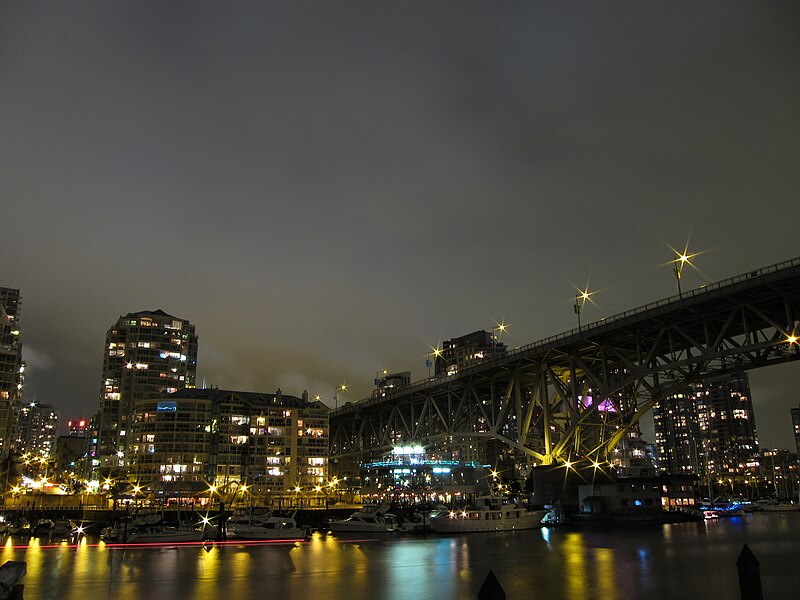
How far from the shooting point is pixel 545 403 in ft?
299

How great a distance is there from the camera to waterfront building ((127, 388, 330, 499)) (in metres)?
134

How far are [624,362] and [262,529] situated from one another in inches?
1793

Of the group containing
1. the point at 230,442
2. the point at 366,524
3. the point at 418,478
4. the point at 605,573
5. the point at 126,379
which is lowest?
the point at 366,524

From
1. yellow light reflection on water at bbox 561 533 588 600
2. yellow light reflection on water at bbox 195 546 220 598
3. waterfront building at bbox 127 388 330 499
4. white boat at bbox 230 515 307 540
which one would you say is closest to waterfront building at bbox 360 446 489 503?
waterfront building at bbox 127 388 330 499

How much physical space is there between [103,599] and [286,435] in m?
117

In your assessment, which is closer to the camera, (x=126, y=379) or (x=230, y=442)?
(x=230, y=442)

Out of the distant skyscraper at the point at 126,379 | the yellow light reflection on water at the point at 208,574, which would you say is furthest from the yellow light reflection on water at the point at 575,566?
the distant skyscraper at the point at 126,379

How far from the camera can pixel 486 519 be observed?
78438 mm

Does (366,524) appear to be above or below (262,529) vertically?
below

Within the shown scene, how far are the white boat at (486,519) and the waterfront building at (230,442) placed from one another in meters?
61.2

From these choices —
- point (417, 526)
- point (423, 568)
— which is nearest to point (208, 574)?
point (423, 568)

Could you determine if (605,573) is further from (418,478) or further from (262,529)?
(418,478)

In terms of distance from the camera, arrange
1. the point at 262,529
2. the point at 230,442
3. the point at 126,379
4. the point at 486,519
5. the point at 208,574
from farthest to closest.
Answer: the point at 126,379 < the point at 230,442 < the point at 486,519 < the point at 262,529 < the point at 208,574

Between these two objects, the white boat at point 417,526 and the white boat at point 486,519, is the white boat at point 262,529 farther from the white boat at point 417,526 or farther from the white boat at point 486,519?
the white boat at point 486,519
